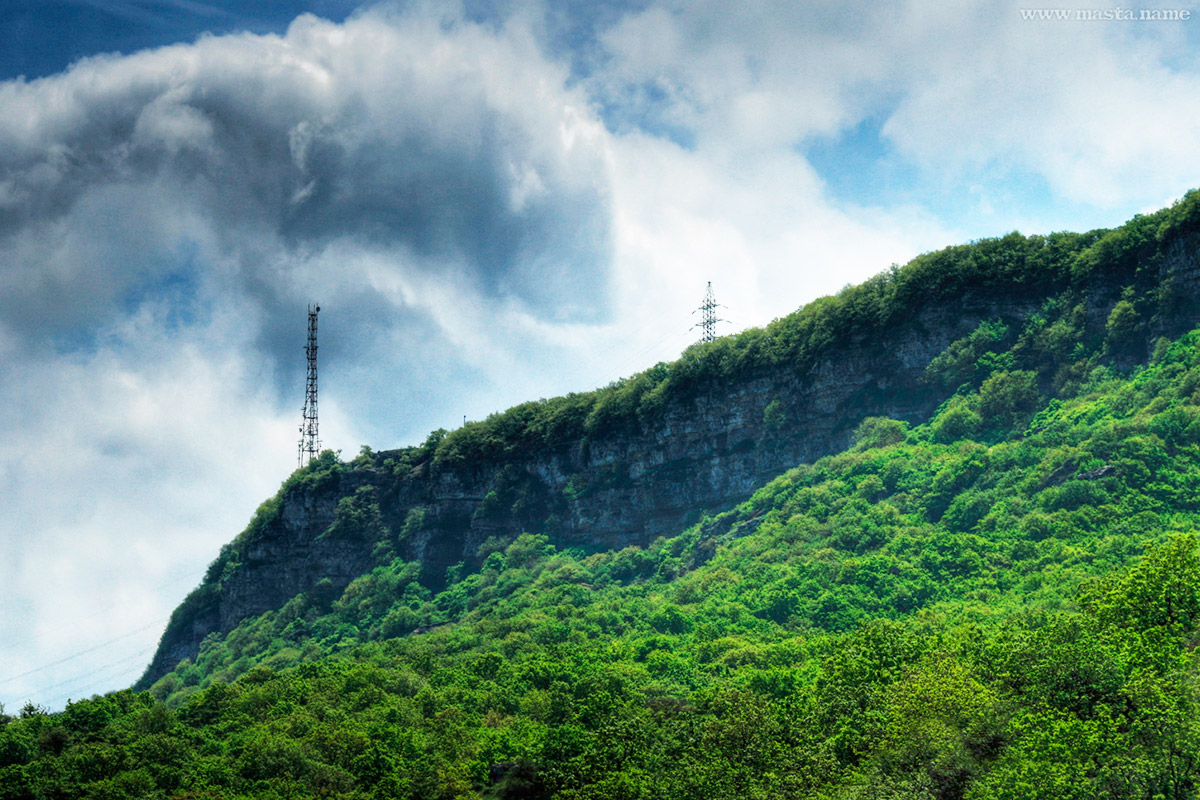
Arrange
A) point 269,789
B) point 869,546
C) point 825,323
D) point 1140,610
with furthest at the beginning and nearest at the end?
point 825,323, point 869,546, point 269,789, point 1140,610

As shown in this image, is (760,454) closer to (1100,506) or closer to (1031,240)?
(1031,240)

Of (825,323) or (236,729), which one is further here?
(825,323)

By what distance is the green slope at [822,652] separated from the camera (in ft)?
137

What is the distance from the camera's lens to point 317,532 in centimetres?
13562

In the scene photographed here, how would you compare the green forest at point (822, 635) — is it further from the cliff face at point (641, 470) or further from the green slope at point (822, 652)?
the cliff face at point (641, 470)

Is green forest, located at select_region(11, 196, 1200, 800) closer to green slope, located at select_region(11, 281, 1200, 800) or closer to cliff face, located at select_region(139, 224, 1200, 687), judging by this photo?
green slope, located at select_region(11, 281, 1200, 800)

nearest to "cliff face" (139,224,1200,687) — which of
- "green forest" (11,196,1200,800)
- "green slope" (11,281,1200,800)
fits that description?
"green forest" (11,196,1200,800)

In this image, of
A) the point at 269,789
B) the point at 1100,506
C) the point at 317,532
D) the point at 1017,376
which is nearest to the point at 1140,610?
the point at 1100,506

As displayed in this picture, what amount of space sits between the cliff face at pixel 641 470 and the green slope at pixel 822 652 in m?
3.40

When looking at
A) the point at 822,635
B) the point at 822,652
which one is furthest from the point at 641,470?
the point at 822,652

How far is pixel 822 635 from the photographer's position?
7262cm

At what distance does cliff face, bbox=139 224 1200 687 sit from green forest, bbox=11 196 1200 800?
6.37ft

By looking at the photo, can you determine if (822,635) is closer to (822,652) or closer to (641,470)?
(822,652)

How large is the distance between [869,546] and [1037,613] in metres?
32.1
